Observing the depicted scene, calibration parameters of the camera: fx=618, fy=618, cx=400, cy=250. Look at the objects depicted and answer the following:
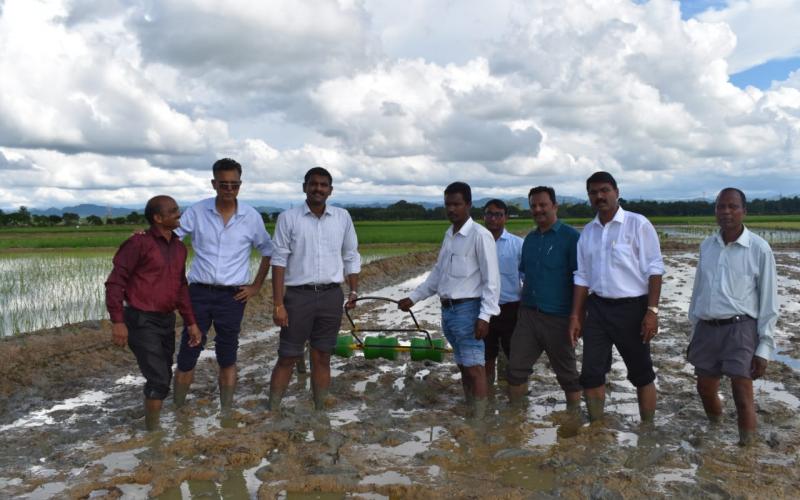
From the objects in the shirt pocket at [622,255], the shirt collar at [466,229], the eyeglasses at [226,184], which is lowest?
the shirt pocket at [622,255]

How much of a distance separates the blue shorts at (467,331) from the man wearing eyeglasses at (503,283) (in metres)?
0.67

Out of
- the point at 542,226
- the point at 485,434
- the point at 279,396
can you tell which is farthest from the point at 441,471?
the point at 542,226

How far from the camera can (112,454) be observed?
3.98 m

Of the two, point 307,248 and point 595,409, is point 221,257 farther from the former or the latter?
point 595,409

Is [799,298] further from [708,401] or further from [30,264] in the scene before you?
[30,264]

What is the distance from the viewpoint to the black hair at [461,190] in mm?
4578

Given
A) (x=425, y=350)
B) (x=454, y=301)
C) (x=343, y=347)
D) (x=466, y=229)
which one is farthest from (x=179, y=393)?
(x=466, y=229)

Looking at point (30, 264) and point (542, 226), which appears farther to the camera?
point (30, 264)

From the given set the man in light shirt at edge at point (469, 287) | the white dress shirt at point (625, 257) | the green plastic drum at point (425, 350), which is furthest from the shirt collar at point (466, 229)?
the green plastic drum at point (425, 350)

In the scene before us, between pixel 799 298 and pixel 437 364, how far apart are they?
873 cm

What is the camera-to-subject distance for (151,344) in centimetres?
423

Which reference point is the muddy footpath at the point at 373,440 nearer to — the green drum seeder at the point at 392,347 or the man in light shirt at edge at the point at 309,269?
the green drum seeder at the point at 392,347

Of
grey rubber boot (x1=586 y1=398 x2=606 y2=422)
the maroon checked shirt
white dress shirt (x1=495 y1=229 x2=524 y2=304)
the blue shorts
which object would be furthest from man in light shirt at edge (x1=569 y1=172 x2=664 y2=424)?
the maroon checked shirt

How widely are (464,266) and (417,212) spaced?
5352 centimetres
